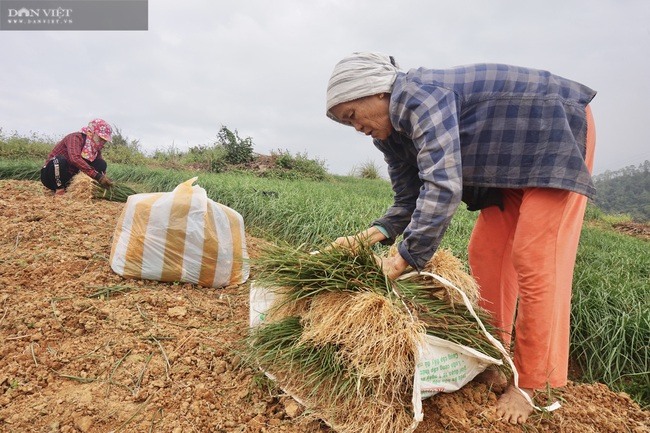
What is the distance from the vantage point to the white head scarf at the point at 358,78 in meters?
1.40

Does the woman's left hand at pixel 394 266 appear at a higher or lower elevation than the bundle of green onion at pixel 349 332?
higher

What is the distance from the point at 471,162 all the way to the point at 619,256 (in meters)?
3.49

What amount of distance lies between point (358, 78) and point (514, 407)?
1.31 metres

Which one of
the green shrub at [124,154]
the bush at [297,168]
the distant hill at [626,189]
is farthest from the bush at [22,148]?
the distant hill at [626,189]

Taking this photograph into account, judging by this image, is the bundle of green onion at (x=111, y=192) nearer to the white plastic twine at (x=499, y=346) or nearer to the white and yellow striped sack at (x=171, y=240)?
the white and yellow striped sack at (x=171, y=240)

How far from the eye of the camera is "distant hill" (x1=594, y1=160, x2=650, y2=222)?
15.6 meters

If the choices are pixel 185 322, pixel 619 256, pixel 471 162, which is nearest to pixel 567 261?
pixel 471 162

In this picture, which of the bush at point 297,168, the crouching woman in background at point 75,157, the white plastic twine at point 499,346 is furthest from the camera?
the bush at point 297,168

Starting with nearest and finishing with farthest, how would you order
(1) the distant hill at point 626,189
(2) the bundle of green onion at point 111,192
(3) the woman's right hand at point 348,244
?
1. (3) the woman's right hand at point 348,244
2. (2) the bundle of green onion at point 111,192
3. (1) the distant hill at point 626,189

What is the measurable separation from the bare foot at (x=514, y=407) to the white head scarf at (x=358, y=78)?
1211 mm

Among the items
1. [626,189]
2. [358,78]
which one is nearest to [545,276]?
[358,78]

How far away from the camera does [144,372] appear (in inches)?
65.7

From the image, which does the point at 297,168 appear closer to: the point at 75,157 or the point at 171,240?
the point at 75,157

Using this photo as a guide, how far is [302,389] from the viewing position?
1.46 m
